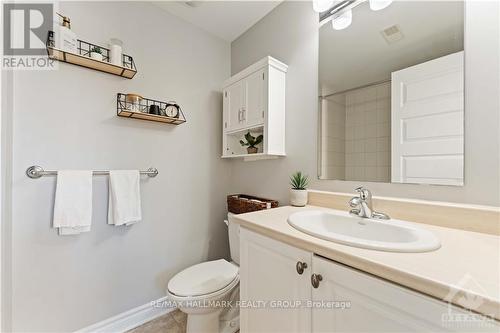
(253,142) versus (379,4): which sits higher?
(379,4)

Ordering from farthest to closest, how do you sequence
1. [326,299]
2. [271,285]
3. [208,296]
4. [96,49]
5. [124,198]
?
[124,198], [96,49], [208,296], [271,285], [326,299]

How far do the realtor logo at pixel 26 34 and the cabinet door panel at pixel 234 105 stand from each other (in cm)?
113

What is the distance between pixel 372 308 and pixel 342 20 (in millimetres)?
1467

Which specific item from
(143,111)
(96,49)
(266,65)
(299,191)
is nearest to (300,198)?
(299,191)

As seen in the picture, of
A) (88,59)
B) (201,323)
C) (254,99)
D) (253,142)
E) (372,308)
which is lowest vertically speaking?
(201,323)

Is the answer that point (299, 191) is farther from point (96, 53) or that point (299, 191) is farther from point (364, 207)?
point (96, 53)

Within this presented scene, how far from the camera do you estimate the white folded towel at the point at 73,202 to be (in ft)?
3.98

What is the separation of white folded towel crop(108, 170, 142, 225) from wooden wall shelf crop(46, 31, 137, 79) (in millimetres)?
666

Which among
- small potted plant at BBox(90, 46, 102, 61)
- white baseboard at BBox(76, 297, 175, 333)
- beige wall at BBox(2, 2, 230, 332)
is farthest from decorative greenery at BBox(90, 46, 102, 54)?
white baseboard at BBox(76, 297, 175, 333)

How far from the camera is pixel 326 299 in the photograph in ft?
2.28

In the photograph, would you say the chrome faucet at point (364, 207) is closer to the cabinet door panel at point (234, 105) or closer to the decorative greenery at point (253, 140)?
the decorative greenery at point (253, 140)

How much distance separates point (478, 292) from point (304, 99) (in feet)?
4.10

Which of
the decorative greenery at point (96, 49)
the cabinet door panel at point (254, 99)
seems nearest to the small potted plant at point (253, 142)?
the cabinet door panel at point (254, 99)

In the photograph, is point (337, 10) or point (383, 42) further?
point (337, 10)
